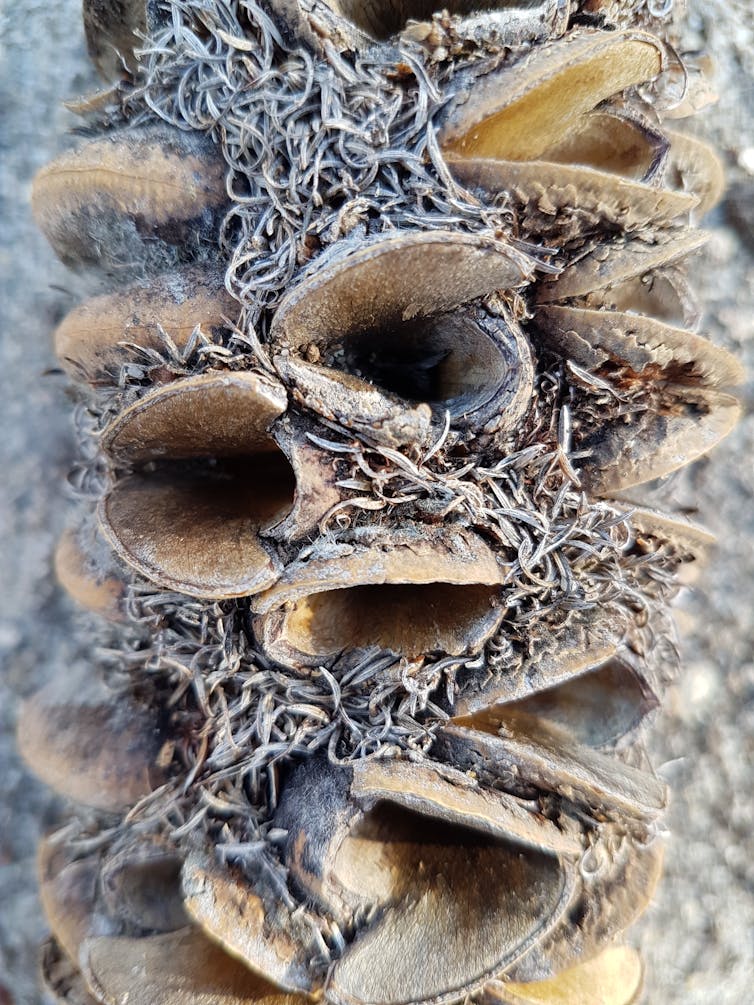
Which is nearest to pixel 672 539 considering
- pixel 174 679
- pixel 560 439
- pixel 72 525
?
pixel 560 439

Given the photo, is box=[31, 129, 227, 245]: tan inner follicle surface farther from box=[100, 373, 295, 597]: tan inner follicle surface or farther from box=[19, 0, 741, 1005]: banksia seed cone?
box=[100, 373, 295, 597]: tan inner follicle surface

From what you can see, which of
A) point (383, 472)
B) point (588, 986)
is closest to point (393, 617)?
point (383, 472)

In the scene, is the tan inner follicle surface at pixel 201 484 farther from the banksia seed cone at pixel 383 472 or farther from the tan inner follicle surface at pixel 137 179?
the tan inner follicle surface at pixel 137 179

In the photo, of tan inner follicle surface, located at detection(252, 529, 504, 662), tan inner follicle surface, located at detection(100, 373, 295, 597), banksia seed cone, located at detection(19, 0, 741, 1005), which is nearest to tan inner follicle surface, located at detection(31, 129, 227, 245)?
banksia seed cone, located at detection(19, 0, 741, 1005)

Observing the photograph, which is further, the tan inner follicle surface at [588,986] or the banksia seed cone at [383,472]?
the tan inner follicle surface at [588,986]

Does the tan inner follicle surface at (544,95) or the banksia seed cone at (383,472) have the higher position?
the tan inner follicle surface at (544,95)

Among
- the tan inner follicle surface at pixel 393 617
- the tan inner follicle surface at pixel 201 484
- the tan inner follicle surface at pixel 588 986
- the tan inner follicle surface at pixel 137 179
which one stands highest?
the tan inner follicle surface at pixel 137 179

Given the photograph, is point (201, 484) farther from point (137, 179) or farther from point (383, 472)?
point (137, 179)

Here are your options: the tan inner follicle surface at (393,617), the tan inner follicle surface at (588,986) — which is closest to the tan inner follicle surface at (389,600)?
the tan inner follicle surface at (393,617)
